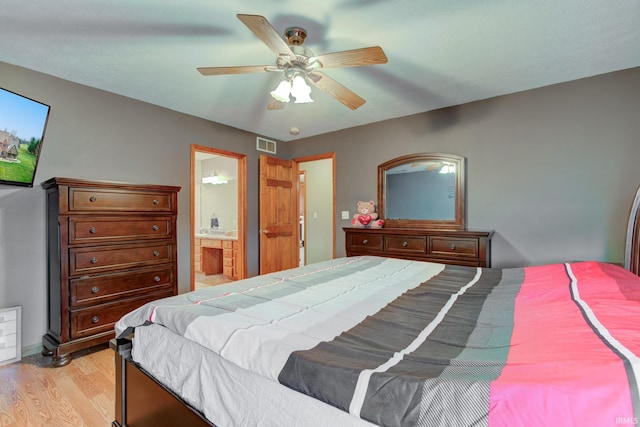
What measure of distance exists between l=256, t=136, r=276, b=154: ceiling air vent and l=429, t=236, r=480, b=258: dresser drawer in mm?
2796

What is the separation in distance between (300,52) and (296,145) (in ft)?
9.75

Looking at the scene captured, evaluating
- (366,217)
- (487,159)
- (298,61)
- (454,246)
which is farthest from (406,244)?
(298,61)

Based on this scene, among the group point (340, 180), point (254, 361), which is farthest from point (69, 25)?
point (340, 180)

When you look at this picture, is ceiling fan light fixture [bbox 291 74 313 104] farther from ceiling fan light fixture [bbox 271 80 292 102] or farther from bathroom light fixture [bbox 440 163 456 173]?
bathroom light fixture [bbox 440 163 456 173]

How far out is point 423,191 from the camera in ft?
12.0

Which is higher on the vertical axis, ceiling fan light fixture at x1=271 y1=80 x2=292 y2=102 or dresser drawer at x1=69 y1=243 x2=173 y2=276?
ceiling fan light fixture at x1=271 y1=80 x2=292 y2=102

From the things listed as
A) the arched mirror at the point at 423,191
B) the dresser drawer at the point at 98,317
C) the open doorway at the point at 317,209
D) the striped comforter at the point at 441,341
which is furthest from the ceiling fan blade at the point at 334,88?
the open doorway at the point at 317,209

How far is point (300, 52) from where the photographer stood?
1.93 metres

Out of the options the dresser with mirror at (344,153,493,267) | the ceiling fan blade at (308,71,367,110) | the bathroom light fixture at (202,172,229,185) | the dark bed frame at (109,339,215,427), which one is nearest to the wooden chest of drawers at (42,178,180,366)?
the dark bed frame at (109,339,215,427)

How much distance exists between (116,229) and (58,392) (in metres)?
1.24

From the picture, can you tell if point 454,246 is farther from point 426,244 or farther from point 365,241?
point 365,241

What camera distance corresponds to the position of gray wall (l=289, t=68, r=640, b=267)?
2654 millimetres

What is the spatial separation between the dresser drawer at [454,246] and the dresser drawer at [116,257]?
2764 mm

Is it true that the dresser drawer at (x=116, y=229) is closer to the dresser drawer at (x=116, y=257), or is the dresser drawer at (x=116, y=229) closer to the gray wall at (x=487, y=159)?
the dresser drawer at (x=116, y=257)
